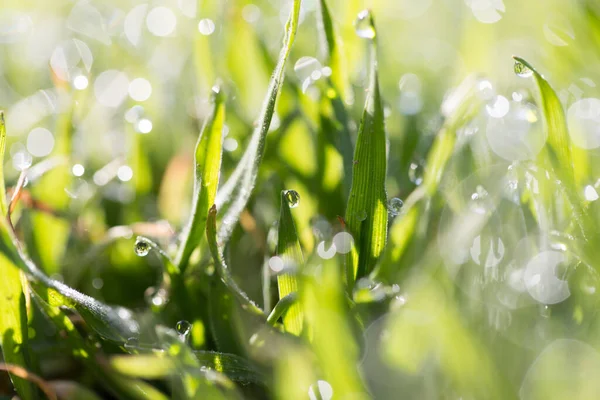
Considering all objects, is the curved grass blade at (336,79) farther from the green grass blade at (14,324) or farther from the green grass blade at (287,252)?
the green grass blade at (14,324)

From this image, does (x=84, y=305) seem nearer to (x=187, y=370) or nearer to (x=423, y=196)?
(x=187, y=370)

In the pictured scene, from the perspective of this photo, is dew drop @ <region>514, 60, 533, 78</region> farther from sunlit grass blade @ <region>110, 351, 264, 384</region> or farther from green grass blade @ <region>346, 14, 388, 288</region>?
sunlit grass blade @ <region>110, 351, 264, 384</region>

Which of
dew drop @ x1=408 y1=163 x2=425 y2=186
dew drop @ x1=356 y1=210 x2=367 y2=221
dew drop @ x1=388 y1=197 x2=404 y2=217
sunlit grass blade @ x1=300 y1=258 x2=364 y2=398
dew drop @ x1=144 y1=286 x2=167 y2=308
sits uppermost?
sunlit grass blade @ x1=300 y1=258 x2=364 y2=398

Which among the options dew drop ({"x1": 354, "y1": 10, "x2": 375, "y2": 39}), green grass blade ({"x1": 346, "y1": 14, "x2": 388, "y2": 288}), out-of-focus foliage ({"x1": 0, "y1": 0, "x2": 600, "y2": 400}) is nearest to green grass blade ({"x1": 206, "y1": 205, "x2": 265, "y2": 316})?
out-of-focus foliage ({"x1": 0, "y1": 0, "x2": 600, "y2": 400})

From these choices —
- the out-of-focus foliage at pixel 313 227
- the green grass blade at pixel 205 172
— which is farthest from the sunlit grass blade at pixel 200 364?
the green grass blade at pixel 205 172

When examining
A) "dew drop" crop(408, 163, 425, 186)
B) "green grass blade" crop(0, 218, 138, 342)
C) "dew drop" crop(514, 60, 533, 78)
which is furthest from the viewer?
"dew drop" crop(408, 163, 425, 186)

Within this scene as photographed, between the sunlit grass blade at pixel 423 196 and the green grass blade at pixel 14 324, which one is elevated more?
the green grass blade at pixel 14 324
